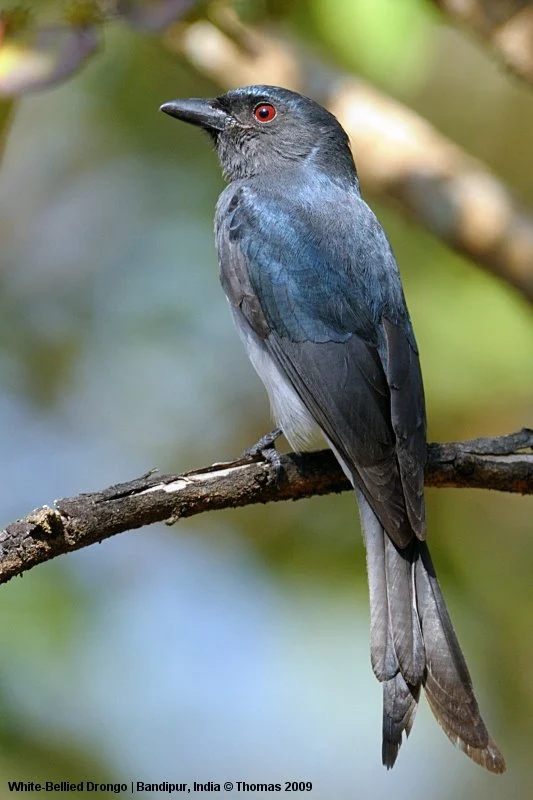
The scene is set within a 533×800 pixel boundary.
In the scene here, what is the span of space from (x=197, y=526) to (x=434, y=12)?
326 cm

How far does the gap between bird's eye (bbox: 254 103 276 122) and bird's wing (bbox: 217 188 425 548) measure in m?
0.54

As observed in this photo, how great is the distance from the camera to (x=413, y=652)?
406cm

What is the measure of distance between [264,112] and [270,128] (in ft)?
0.29

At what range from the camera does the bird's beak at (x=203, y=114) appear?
5.62 metres

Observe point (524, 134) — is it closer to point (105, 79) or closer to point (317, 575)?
point (105, 79)

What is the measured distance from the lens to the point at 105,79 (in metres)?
7.93

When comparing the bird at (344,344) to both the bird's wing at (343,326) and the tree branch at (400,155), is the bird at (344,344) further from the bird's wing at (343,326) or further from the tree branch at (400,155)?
the tree branch at (400,155)

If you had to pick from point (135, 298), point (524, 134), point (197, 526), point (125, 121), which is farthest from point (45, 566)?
point (524, 134)

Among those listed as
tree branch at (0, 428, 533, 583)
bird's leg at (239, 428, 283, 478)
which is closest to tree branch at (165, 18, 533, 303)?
tree branch at (0, 428, 533, 583)

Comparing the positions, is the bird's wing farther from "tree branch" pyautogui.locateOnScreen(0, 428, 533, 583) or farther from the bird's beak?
the bird's beak

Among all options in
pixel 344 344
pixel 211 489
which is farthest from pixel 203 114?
pixel 211 489

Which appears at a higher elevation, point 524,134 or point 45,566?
point 524,134

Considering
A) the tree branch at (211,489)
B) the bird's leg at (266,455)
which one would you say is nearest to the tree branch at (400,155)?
the tree branch at (211,489)

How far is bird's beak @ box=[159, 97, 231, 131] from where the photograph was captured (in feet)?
18.4
